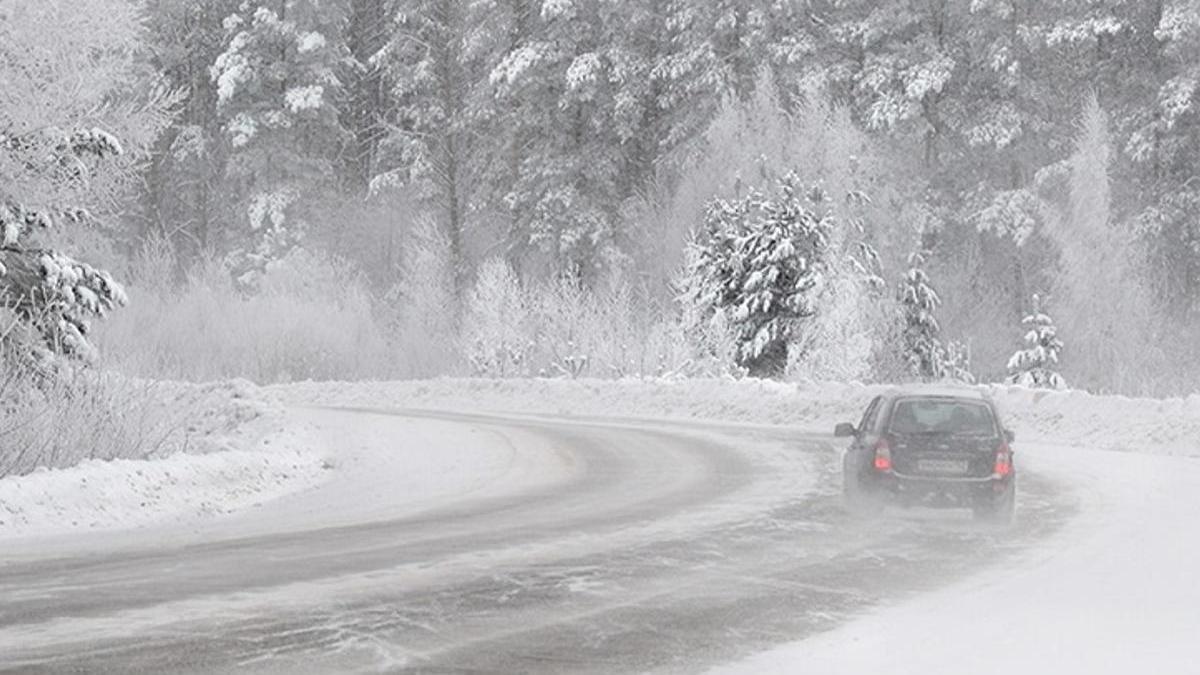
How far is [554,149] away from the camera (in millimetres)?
67062

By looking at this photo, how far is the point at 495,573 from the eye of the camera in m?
12.8

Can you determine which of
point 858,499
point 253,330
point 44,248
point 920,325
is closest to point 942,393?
point 858,499

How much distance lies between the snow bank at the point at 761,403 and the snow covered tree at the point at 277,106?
2339 cm

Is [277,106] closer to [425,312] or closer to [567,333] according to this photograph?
[425,312]

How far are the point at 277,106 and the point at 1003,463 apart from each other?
6012 cm

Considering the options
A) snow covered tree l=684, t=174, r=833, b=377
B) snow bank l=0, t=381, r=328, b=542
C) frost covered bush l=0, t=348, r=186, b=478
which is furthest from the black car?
snow covered tree l=684, t=174, r=833, b=377

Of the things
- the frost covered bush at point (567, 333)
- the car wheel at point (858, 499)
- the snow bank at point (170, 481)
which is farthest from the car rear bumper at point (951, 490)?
the frost covered bush at point (567, 333)

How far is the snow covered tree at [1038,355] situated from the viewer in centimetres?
4941

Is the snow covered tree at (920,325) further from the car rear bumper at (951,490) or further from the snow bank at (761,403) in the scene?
the car rear bumper at (951,490)

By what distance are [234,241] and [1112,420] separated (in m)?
50.6

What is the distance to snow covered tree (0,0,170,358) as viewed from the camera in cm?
2052

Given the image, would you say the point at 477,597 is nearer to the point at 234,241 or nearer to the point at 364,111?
the point at 234,241

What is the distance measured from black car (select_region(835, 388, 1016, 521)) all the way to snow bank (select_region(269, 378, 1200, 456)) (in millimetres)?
10294

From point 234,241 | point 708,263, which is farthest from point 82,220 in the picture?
point 234,241
